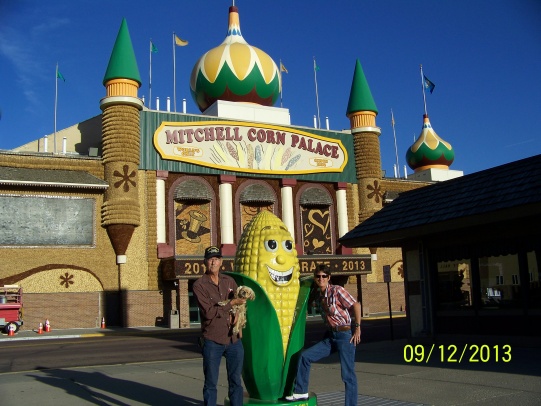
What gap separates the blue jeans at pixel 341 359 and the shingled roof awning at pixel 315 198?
30533 millimetres

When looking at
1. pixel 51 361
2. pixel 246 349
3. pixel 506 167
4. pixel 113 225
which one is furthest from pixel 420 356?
pixel 113 225

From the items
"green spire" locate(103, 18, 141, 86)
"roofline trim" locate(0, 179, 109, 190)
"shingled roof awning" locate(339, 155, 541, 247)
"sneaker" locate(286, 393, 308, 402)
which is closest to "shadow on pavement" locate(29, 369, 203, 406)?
"sneaker" locate(286, 393, 308, 402)

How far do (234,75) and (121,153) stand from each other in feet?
29.6

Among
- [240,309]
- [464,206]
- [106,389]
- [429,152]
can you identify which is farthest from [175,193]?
[240,309]

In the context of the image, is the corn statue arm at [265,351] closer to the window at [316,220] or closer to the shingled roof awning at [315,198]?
the window at [316,220]

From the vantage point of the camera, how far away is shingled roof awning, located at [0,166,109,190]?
2991 cm

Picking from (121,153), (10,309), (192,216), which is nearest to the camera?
(10,309)

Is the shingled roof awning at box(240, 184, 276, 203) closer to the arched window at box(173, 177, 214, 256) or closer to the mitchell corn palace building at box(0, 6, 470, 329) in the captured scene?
the mitchell corn palace building at box(0, 6, 470, 329)

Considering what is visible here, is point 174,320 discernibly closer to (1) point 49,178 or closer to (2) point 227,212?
(2) point 227,212

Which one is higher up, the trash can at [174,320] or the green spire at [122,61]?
the green spire at [122,61]

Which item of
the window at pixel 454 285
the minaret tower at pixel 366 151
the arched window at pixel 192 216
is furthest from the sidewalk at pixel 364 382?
the minaret tower at pixel 366 151

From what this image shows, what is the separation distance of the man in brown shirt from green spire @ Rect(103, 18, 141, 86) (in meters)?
28.6

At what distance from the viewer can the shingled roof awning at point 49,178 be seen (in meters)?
29.9

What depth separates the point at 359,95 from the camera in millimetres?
41156
